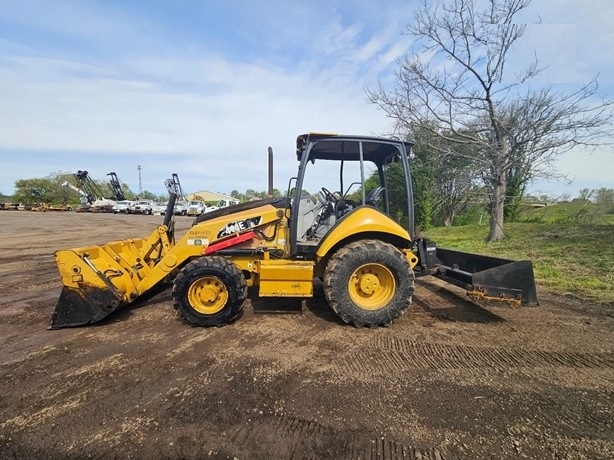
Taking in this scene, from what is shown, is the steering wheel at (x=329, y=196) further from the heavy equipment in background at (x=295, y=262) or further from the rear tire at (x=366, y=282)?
the rear tire at (x=366, y=282)

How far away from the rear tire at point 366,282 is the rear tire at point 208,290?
1.15 metres

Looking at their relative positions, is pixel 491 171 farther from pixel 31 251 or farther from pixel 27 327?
pixel 31 251

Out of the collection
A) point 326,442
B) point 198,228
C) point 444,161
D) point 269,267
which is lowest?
point 326,442

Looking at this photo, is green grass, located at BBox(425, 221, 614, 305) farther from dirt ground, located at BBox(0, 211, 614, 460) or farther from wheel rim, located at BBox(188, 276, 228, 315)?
wheel rim, located at BBox(188, 276, 228, 315)

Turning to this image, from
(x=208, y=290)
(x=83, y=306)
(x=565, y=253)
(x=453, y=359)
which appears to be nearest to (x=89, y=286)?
(x=83, y=306)

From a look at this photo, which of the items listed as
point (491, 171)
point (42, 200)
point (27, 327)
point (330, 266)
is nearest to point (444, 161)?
point (491, 171)

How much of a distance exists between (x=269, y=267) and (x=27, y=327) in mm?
3140

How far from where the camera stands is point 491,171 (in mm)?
12359

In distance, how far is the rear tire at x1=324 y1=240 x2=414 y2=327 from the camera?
431cm

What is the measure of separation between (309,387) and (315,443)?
26.2 inches

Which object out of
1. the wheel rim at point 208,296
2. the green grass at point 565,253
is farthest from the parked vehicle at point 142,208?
the wheel rim at point 208,296

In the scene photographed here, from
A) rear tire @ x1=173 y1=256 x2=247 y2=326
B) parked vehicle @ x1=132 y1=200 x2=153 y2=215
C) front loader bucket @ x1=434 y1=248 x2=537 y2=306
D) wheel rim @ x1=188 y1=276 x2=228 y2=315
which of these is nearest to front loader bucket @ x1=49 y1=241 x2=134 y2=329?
rear tire @ x1=173 y1=256 x2=247 y2=326

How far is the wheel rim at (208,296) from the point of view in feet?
14.1

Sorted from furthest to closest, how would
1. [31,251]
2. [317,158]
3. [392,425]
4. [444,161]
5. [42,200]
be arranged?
[42,200] → [444,161] → [31,251] → [317,158] → [392,425]
